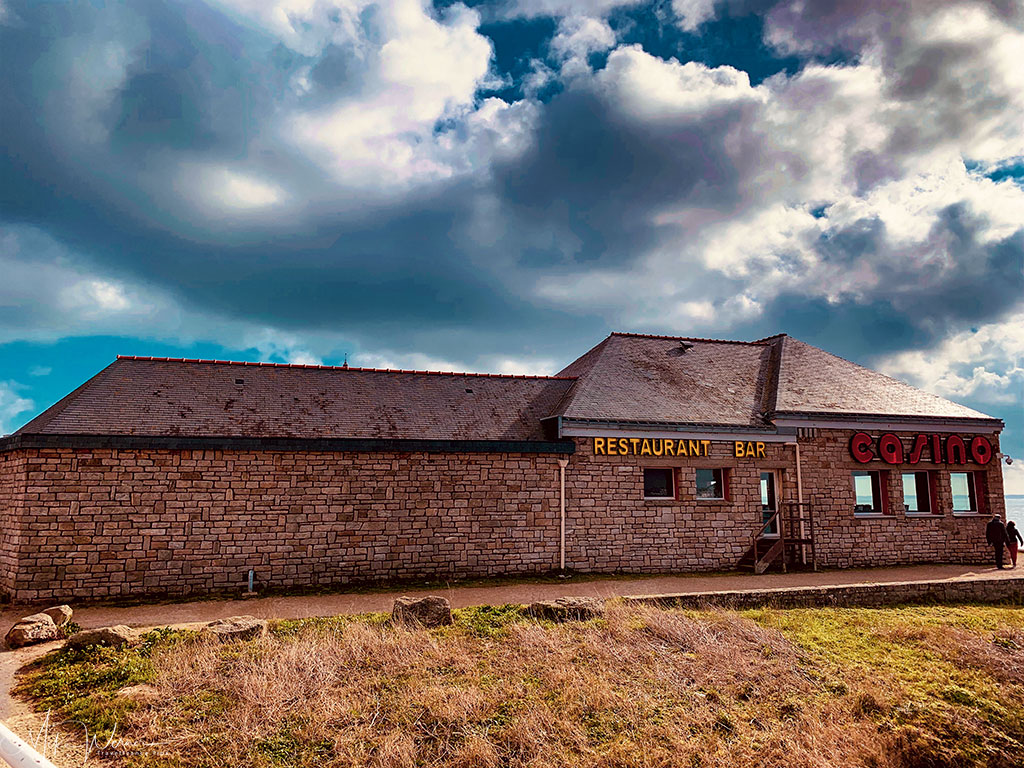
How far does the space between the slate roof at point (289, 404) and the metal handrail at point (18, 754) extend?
946 cm

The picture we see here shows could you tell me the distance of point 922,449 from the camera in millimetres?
16984

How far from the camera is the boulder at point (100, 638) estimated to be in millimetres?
7945

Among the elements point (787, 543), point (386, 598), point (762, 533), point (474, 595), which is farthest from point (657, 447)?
point (386, 598)

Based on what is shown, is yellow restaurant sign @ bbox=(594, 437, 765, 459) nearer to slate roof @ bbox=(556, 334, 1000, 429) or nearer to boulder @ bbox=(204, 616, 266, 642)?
slate roof @ bbox=(556, 334, 1000, 429)

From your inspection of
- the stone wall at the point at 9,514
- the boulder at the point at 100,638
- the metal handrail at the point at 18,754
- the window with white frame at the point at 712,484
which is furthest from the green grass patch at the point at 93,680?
the window with white frame at the point at 712,484

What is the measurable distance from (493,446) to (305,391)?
436 centimetres

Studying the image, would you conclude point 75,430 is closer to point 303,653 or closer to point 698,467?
point 303,653

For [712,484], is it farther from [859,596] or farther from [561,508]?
[859,596]

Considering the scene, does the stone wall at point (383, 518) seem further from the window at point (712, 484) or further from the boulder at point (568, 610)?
the boulder at point (568, 610)

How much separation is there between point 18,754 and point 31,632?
683 cm

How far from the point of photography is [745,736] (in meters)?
5.91

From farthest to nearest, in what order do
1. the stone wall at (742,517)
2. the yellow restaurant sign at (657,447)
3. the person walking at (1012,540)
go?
1. the person walking at (1012,540)
2. the yellow restaurant sign at (657,447)
3. the stone wall at (742,517)

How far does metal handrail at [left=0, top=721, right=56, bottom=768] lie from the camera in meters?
3.08

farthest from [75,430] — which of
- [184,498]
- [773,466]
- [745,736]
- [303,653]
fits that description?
[773,466]
